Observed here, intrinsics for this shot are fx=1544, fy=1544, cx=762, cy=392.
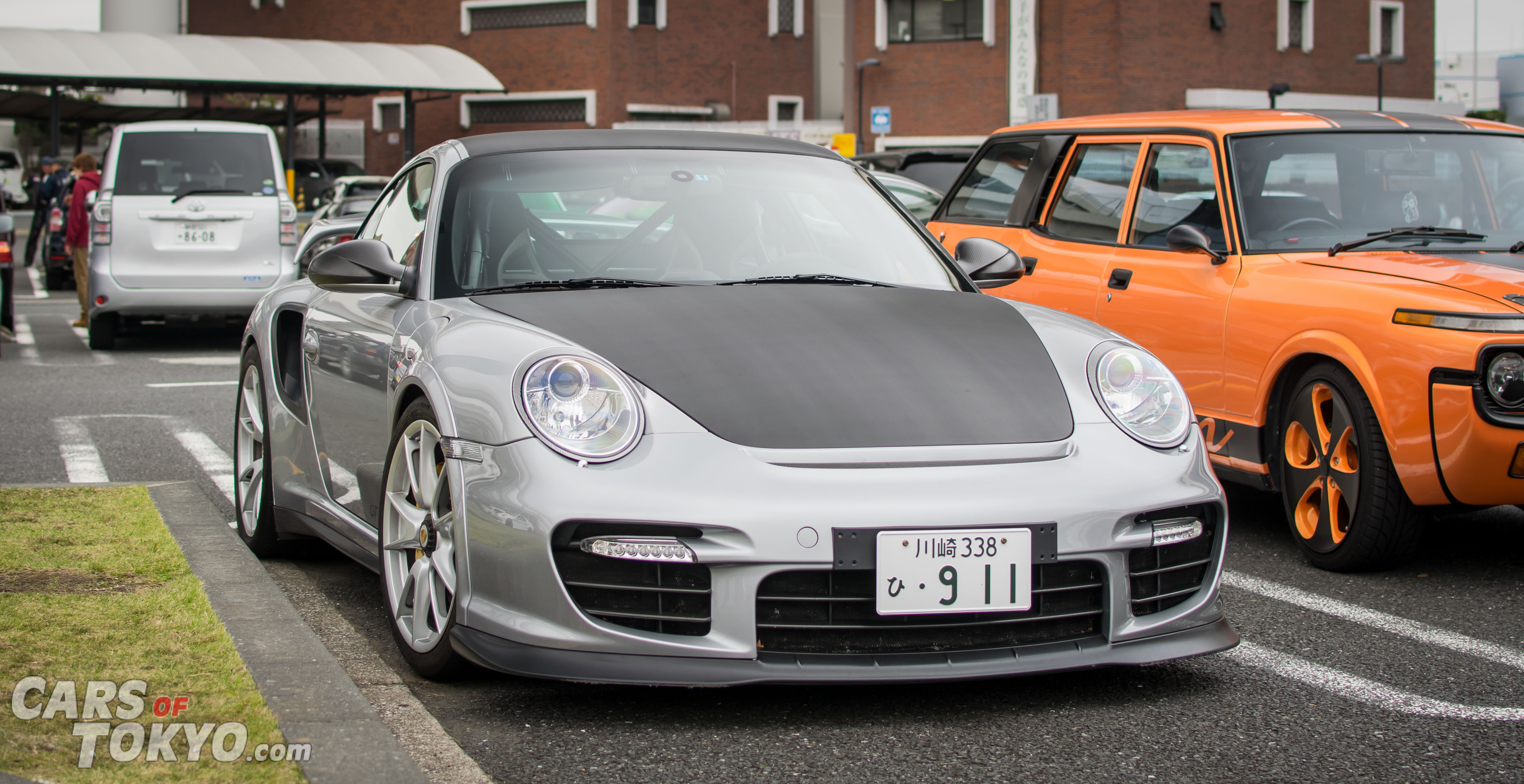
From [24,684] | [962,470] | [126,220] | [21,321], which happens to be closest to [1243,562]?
[962,470]

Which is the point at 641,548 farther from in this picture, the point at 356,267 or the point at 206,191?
the point at 206,191

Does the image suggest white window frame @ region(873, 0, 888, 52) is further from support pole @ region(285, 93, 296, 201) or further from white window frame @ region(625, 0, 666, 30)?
support pole @ region(285, 93, 296, 201)

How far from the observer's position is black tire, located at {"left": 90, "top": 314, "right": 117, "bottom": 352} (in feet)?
43.3

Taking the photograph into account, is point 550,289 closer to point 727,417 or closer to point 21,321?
point 727,417

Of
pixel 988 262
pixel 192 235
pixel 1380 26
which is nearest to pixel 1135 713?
pixel 988 262

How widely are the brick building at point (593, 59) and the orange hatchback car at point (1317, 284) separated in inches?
1629

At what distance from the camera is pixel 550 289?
4.12 metres

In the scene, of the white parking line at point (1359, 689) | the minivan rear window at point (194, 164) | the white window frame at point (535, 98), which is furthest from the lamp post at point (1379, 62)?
the white parking line at point (1359, 689)

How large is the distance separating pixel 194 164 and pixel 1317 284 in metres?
10.7

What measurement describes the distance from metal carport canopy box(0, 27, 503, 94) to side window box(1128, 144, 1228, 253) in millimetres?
26803

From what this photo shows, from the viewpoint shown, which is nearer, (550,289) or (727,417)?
(727,417)

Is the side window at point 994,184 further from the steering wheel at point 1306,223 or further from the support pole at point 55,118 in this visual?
the support pole at point 55,118

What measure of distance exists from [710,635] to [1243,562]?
8.98 feet

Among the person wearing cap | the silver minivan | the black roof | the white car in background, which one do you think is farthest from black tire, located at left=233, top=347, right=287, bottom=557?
the white car in background
